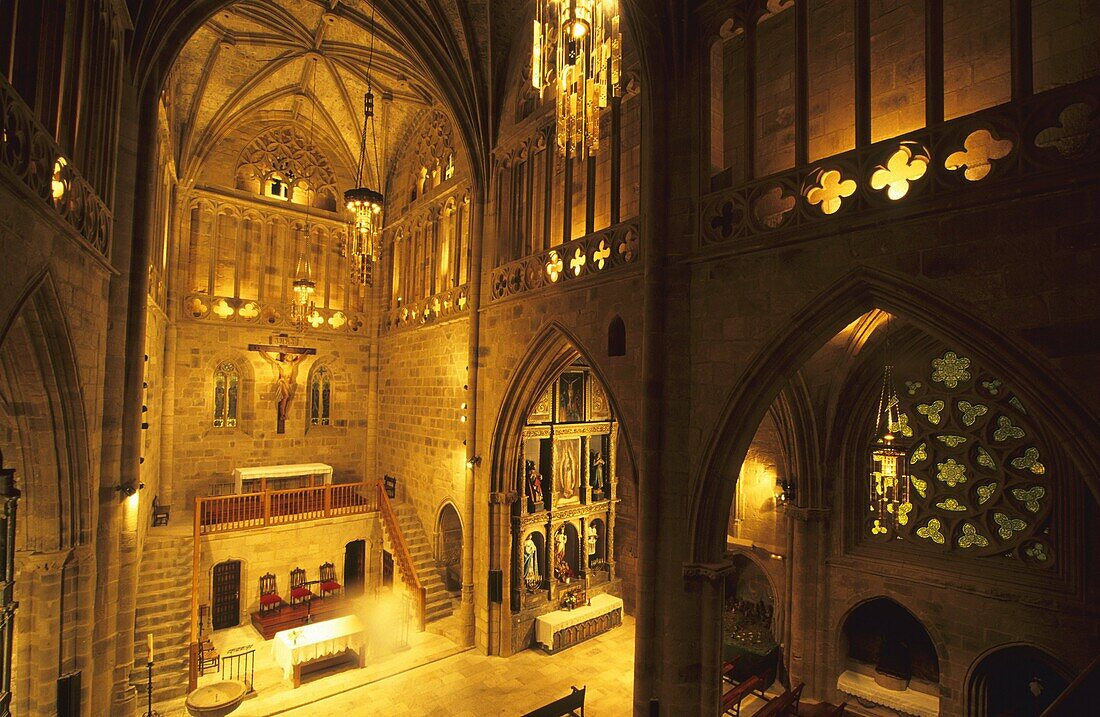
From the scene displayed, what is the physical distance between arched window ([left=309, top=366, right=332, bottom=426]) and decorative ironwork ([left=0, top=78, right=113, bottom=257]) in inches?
434

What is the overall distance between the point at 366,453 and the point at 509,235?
9709 mm

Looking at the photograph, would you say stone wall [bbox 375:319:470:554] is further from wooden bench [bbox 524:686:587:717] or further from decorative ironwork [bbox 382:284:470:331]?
wooden bench [bbox 524:686:587:717]

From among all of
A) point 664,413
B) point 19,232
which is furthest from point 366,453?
point 19,232

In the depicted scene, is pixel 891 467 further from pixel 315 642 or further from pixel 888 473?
pixel 315 642

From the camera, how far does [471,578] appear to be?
11.9 metres

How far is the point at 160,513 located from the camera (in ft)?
45.3

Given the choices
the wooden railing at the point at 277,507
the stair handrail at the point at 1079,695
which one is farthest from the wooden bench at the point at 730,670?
the wooden railing at the point at 277,507

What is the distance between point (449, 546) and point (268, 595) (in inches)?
171

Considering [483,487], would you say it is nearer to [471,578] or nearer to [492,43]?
[471,578]

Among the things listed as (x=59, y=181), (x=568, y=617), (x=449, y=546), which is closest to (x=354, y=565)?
(x=449, y=546)

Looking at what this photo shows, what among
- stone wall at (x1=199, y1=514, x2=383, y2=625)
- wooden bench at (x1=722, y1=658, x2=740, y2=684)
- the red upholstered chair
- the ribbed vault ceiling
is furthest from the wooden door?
wooden bench at (x1=722, y1=658, x2=740, y2=684)

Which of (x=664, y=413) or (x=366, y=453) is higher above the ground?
(x=664, y=413)

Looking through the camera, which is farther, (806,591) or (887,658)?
(806,591)

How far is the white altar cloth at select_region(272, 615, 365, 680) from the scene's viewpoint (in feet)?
32.8
